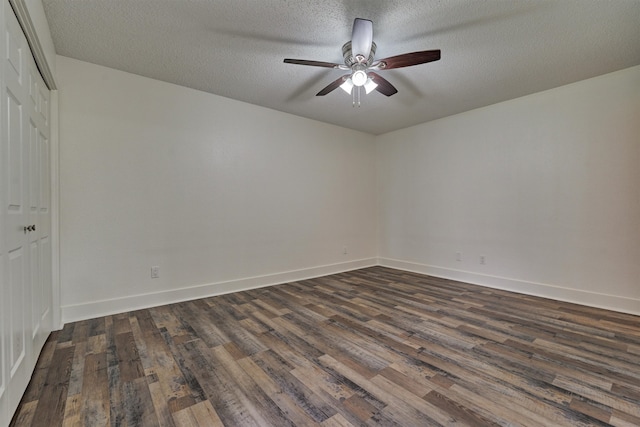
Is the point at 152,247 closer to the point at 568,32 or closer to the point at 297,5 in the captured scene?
the point at 297,5

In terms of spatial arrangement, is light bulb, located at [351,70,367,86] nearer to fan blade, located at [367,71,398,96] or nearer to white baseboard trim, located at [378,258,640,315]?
fan blade, located at [367,71,398,96]

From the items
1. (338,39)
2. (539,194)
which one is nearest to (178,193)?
(338,39)

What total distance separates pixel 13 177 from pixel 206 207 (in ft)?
6.45

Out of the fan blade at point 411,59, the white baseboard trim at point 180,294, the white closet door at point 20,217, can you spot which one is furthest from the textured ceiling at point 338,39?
the white baseboard trim at point 180,294

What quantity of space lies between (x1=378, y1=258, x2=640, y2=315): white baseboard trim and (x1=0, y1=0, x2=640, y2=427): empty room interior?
0.07 ft

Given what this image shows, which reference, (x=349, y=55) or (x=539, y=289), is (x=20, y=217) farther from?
(x=539, y=289)

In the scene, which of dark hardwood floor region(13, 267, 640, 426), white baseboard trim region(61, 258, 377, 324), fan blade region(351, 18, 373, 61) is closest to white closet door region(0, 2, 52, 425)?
dark hardwood floor region(13, 267, 640, 426)

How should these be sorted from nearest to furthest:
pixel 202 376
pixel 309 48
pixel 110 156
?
pixel 202 376
pixel 309 48
pixel 110 156

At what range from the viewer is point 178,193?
3260 millimetres

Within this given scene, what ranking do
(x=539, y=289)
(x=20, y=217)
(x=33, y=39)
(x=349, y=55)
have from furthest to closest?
(x=539, y=289) → (x=349, y=55) → (x=33, y=39) → (x=20, y=217)

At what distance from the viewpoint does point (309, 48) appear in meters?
2.49

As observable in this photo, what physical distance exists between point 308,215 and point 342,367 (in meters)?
2.74

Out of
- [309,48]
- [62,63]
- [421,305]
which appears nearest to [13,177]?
[62,63]

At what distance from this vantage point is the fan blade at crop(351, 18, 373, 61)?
189cm
